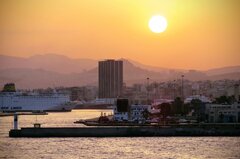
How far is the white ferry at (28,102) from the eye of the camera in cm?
7581

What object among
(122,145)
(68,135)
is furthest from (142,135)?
(122,145)

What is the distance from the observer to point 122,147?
72.4 ft

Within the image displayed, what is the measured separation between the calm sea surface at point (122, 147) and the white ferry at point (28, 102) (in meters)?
49.3

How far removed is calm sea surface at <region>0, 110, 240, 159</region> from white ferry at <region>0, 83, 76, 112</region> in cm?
4927

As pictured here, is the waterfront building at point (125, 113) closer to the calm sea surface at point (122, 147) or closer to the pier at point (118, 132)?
the pier at point (118, 132)

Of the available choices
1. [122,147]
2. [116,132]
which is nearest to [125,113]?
[116,132]

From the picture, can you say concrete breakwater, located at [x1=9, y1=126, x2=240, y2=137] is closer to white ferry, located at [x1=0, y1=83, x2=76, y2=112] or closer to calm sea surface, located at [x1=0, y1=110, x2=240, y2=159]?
calm sea surface, located at [x1=0, y1=110, x2=240, y2=159]

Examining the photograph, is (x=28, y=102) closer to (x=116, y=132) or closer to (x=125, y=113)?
(x=125, y=113)

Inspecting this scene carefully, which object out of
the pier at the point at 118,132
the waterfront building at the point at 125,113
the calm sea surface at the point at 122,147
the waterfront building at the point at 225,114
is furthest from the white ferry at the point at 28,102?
the calm sea surface at the point at 122,147

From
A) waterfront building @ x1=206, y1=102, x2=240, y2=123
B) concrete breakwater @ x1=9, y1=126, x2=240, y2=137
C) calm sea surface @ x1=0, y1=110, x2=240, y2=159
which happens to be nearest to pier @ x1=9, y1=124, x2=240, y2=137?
concrete breakwater @ x1=9, y1=126, x2=240, y2=137

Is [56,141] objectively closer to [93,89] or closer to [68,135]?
[68,135]

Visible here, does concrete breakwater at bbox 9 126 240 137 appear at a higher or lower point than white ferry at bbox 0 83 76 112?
lower

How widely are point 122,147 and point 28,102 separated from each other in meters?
56.2

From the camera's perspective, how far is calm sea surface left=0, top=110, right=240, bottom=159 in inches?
771
